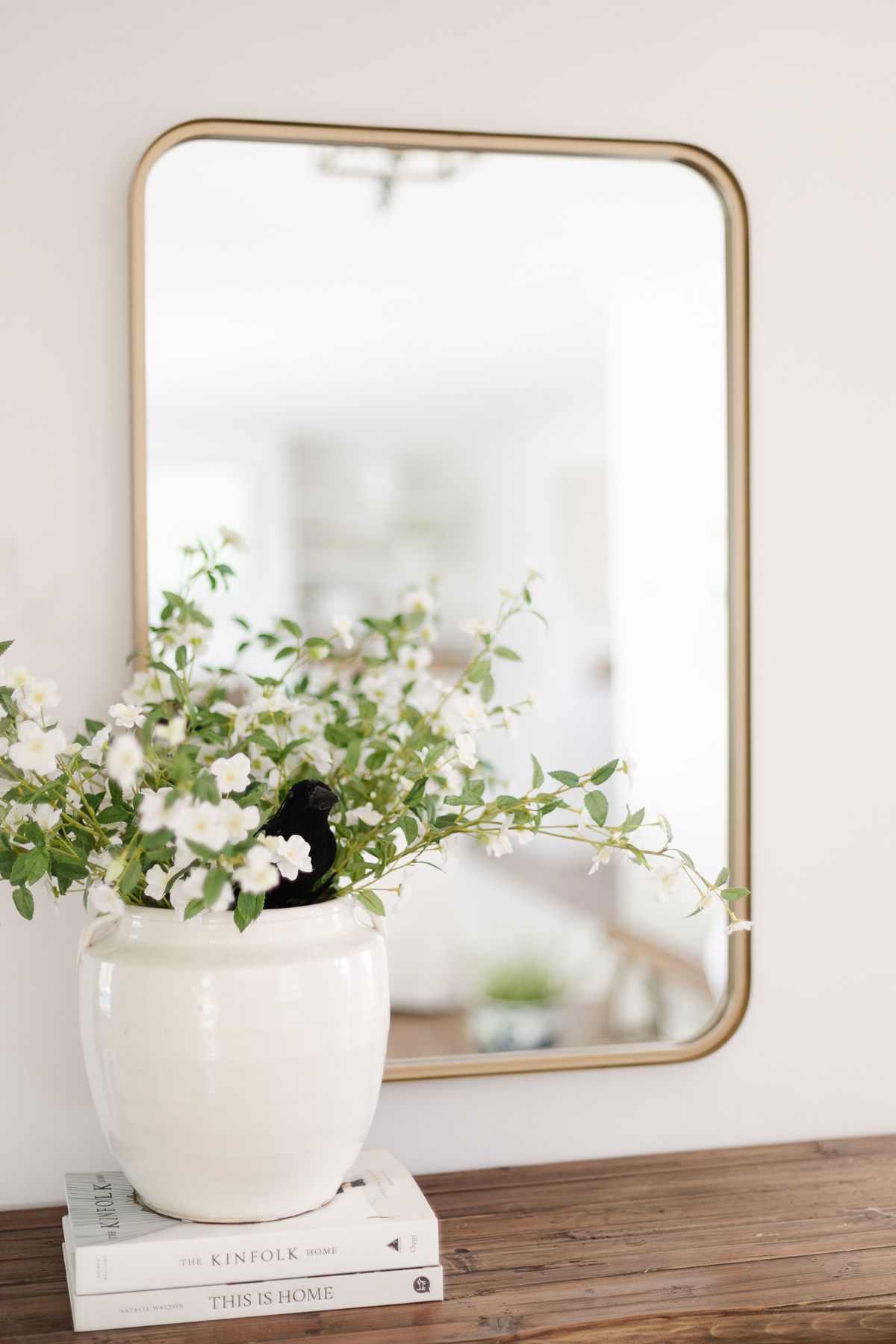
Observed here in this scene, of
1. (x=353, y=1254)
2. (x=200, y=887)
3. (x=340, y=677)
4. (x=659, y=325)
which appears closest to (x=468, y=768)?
(x=340, y=677)

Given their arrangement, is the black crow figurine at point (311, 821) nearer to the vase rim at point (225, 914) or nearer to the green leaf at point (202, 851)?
the vase rim at point (225, 914)

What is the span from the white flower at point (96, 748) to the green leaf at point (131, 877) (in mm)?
109

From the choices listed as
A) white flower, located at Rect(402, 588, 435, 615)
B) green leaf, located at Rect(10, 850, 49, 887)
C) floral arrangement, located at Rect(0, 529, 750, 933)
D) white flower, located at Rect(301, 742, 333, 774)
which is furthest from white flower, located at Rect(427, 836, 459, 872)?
green leaf, located at Rect(10, 850, 49, 887)

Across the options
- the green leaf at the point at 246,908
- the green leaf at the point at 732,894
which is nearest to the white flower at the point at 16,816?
the green leaf at the point at 246,908

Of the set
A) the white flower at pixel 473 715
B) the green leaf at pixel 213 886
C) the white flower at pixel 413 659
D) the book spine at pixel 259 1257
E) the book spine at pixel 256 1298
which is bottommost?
the book spine at pixel 256 1298

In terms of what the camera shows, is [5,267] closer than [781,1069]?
Yes

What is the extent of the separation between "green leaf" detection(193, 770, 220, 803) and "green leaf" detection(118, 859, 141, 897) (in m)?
0.11

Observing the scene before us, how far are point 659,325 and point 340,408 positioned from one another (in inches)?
13.5

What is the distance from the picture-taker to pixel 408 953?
1199 millimetres

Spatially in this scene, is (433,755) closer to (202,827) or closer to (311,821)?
(311,821)

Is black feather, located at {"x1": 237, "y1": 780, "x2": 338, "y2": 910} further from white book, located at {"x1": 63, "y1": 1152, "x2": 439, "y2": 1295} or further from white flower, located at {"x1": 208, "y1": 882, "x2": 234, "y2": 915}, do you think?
white book, located at {"x1": 63, "y1": 1152, "x2": 439, "y2": 1295}

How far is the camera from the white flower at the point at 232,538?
1110 mm

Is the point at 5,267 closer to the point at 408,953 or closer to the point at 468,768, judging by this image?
the point at 468,768

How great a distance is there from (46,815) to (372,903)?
27cm
